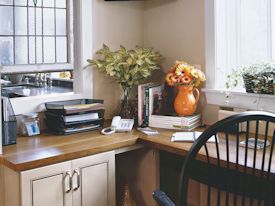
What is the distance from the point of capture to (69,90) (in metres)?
2.85

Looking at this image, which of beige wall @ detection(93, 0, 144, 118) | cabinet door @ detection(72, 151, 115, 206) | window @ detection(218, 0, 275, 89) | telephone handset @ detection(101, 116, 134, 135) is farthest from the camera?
beige wall @ detection(93, 0, 144, 118)

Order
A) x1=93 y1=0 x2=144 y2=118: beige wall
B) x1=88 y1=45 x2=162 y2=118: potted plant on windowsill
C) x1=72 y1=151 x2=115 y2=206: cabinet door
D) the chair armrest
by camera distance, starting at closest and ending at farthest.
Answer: the chair armrest, x1=72 y1=151 x2=115 y2=206: cabinet door, x1=88 y1=45 x2=162 y2=118: potted plant on windowsill, x1=93 y1=0 x2=144 y2=118: beige wall

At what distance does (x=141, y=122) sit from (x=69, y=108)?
51cm

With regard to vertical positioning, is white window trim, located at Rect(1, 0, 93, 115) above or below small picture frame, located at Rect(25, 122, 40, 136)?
above

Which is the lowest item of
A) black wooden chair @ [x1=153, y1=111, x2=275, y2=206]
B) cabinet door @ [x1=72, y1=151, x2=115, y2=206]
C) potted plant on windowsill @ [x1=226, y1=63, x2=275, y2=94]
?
cabinet door @ [x1=72, y1=151, x2=115, y2=206]

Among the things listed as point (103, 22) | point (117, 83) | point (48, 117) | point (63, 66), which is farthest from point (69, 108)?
point (103, 22)

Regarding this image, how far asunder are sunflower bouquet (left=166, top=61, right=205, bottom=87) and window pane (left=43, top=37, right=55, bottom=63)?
2.57 feet

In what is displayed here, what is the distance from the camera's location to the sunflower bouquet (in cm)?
240

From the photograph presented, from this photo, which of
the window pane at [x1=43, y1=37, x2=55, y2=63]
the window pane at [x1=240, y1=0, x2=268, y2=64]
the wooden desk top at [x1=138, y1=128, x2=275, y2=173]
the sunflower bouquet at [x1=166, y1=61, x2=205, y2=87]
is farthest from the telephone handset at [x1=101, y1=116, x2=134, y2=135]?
the window pane at [x1=240, y1=0, x2=268, y2=64]

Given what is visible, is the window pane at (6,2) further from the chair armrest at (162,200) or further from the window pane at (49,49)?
the chair armrest at (162,200)

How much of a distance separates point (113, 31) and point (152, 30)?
32 centimetres

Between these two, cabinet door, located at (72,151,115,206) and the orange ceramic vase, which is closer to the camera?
cabinet door, located at (72,151,115,206)

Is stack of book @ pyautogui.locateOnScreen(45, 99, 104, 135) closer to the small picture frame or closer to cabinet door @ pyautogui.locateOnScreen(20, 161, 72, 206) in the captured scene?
the small picture frame

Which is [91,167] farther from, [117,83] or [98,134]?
[117,83]
